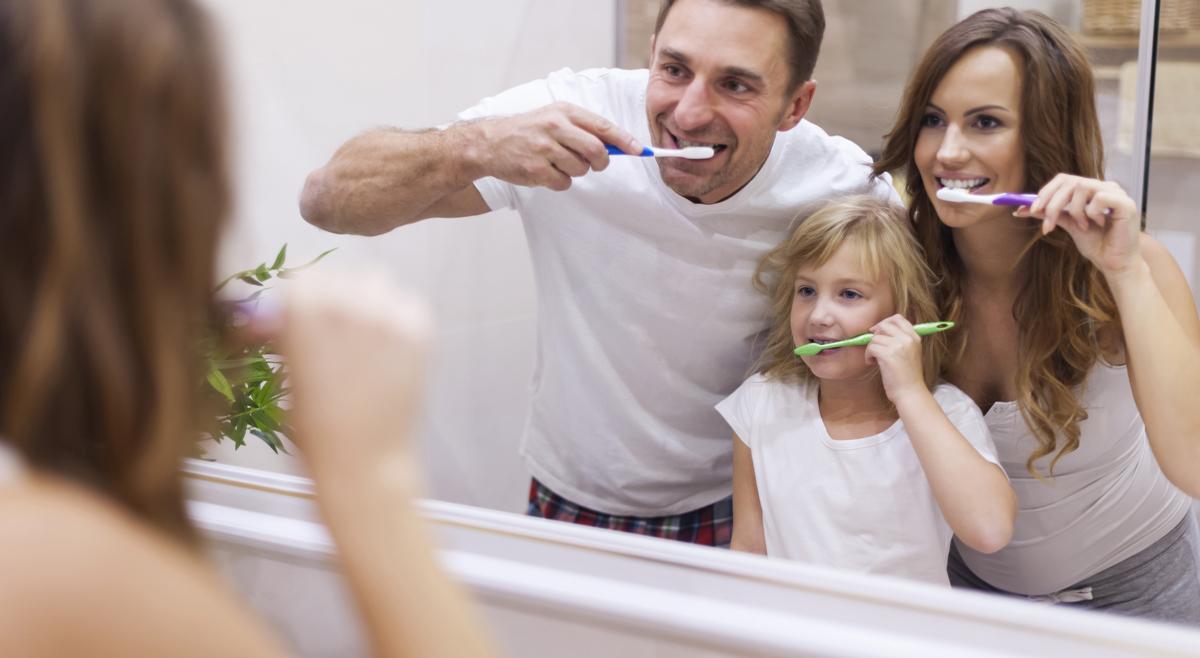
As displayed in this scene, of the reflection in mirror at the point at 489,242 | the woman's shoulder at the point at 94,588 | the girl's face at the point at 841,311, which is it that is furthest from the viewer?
the girl's face at the point at 841,311

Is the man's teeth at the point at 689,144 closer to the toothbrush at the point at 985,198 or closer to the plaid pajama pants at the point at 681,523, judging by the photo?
the toothbrush at the point at 985,198

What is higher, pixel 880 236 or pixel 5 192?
pixel 5 192

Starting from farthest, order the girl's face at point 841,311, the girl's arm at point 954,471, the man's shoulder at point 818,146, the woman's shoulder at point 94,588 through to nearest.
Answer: the man's shoulder at point 818,146 → the girl's face at point 841,311 → the girl's arm at point 954,471 → the woman's shoulder at point 94,588

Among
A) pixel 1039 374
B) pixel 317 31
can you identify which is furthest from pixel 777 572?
pixel 317 31

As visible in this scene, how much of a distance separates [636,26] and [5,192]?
1.45 meters

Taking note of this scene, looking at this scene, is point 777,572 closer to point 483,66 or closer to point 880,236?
point 880,236

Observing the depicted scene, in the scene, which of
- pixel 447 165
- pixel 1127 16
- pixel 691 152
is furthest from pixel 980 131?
pixel 1127 16

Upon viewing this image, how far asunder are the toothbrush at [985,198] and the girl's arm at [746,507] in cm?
32

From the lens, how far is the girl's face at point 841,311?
82 cm

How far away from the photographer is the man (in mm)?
846

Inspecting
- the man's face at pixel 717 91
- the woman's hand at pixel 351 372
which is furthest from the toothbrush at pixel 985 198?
the woman's hand at pixel 351 372

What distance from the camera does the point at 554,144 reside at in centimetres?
75

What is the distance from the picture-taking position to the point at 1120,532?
823mm

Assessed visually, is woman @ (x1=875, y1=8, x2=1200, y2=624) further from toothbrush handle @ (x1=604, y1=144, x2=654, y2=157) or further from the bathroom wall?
the bathroom wall
